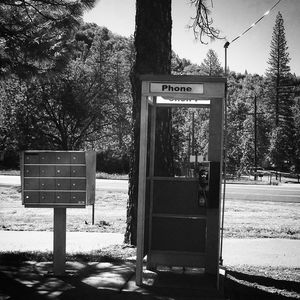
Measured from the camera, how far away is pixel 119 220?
1177 centimetres

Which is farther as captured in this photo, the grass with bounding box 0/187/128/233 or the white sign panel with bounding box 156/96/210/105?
the grass with bounding box 0/187/128/233

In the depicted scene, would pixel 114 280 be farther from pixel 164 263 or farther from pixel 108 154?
pixel 108 154

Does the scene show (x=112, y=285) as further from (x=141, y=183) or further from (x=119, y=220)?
(x=119, y=220)

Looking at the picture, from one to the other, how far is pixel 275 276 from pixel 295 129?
6766cm

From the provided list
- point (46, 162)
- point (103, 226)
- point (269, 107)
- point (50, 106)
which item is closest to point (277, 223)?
point (103, 226)

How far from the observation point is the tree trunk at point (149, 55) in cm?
763

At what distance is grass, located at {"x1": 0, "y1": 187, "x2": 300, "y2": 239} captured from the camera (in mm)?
10102

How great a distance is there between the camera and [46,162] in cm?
564

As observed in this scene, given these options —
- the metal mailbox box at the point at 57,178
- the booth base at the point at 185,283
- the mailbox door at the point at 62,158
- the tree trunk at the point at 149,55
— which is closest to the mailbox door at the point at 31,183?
the metal mailbox box at the point at 57,178

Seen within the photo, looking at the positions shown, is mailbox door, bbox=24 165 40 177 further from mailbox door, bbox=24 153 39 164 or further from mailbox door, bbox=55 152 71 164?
mailbox door, bbox=55 152 71 164

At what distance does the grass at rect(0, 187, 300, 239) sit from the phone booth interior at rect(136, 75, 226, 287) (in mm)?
3709

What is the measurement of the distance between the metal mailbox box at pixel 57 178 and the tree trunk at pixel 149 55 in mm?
2098

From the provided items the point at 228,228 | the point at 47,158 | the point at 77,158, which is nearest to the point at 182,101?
the point at 77,158

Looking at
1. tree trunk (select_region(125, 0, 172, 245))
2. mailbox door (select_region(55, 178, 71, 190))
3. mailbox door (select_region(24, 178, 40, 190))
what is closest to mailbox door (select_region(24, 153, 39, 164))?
mailbox door (select_region(24, 178, 40, 190))
